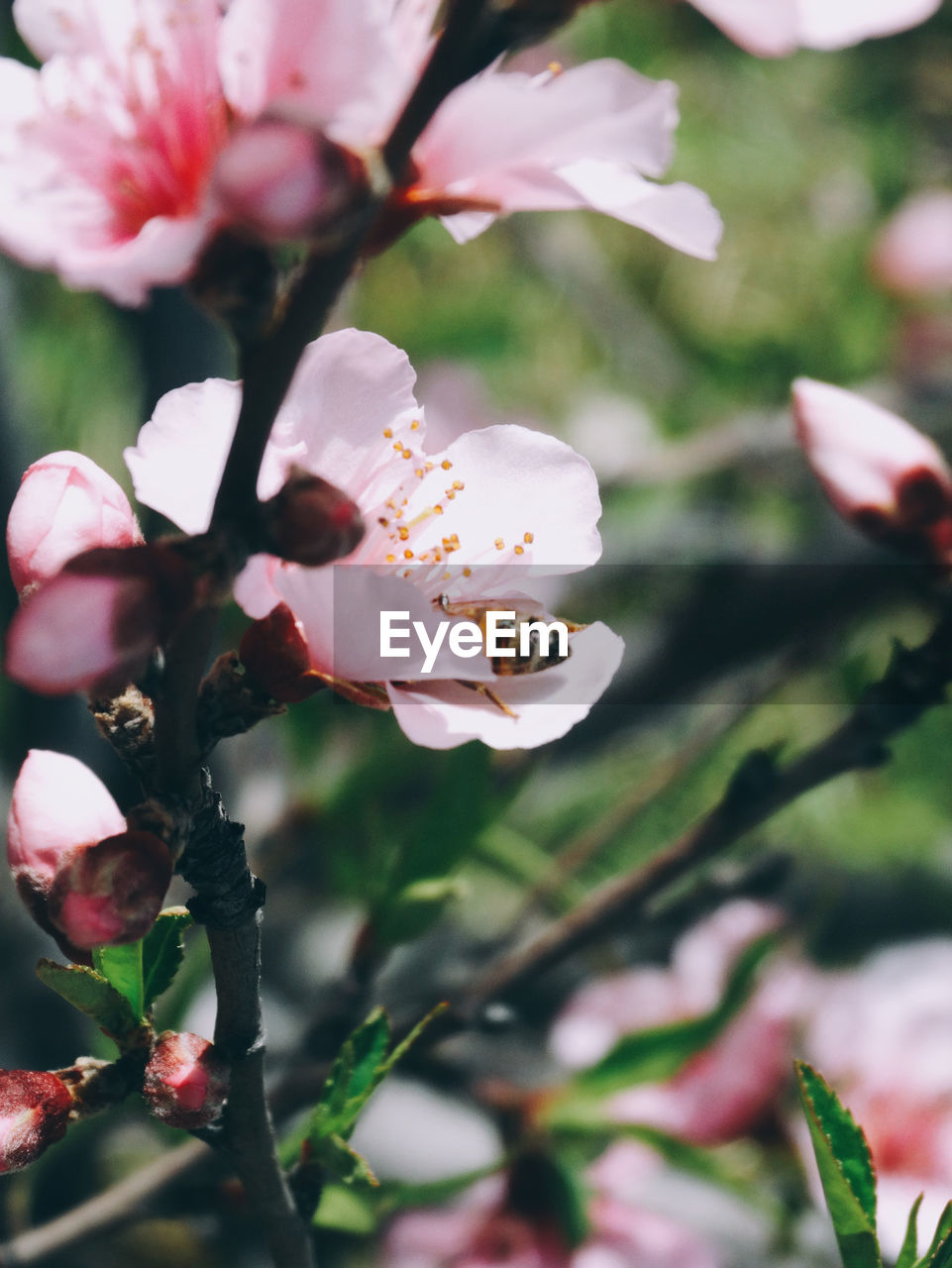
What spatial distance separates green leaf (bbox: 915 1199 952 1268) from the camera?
0.39 metres

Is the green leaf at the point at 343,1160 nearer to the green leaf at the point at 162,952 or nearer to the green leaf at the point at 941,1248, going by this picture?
the green leaf at the point at 162,952

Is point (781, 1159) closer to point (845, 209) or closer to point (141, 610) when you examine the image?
point (141, 610)

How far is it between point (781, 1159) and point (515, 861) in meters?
0.29

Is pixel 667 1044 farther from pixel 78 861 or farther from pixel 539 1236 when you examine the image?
pixel 78 861

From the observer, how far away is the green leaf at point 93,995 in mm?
347

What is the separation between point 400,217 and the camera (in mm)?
324

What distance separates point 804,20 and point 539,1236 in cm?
70

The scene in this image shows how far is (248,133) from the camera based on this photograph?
25cm

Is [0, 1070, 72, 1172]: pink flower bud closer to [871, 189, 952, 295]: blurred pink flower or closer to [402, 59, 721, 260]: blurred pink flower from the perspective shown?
[402, 59, 721, 260]: blurred pink flower

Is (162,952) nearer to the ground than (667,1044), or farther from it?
farther from it

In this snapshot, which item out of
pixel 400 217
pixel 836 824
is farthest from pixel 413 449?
pixel 836 824

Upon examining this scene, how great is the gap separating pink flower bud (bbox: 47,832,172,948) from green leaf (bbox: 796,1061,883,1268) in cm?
24

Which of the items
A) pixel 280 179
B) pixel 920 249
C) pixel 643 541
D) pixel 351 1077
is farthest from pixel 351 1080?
pixel 920 249

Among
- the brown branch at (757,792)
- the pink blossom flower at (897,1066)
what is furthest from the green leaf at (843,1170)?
the pink blossom flower at (897,1066)
